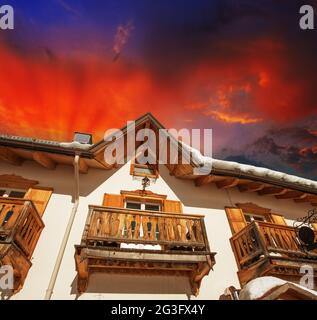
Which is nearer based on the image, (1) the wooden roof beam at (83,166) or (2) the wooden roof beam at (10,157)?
(2) the wooden roof beam at (10,157)

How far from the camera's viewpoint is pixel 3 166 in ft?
25.5

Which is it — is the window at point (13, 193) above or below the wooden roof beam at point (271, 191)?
below

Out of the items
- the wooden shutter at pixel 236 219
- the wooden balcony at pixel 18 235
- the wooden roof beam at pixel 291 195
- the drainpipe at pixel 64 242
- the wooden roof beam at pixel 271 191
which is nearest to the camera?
the wooden balcony at pixel 18 235

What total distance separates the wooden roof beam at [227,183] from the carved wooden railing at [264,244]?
86.3 inches

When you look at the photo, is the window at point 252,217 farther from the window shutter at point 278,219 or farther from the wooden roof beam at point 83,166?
the wooden roof beam at point 83,166

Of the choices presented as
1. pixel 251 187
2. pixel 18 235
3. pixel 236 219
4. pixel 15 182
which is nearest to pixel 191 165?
pixel 236 219

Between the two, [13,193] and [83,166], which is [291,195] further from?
[13,193]

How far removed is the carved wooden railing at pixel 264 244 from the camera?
20.6 feet

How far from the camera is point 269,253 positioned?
6.07 m

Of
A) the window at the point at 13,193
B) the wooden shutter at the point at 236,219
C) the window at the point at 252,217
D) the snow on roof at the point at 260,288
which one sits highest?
the window at the point at 252,217

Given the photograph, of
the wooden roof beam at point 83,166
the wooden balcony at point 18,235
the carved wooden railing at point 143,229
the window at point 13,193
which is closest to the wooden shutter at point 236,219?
the carved wooden railing at point 143,229

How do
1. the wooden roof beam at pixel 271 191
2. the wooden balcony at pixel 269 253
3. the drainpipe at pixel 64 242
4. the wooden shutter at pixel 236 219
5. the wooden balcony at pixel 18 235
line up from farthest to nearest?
1. the wooden roof beam at pixel 271 191
2. the wooden shutter at pixel 236 219
3. the wooden balcony at pixel 269 253
4. the drainpipe at pixel 64 242
5. the wooden balcony at pixel 18 235

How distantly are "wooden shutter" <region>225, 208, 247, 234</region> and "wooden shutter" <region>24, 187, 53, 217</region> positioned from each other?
643 cm
